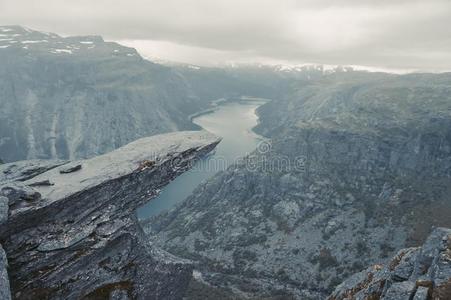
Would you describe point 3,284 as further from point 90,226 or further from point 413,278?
point 413,278

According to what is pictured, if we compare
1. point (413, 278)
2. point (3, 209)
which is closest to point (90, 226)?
point (3, 209)

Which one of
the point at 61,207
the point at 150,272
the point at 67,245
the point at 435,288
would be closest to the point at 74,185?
the point at 61,207

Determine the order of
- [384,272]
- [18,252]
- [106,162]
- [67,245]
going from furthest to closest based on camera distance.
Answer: [106,162] → [384,272] → [67,245] → [18,252]

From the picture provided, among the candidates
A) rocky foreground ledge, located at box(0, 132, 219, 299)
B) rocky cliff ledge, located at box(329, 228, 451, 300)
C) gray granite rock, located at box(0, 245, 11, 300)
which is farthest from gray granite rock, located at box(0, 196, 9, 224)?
rocky cliff ledge, located at box(329, 228, 451, 300)

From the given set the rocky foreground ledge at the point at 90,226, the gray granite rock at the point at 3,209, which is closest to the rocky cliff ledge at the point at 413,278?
the rocky foreground ledge at the point at 90,226

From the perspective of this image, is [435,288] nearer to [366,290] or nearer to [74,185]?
[366,290]

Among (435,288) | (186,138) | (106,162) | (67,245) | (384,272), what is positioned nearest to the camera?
(435,288)

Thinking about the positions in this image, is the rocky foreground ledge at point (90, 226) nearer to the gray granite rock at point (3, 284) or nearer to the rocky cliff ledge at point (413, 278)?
the gray granite rock at point (3, 284)

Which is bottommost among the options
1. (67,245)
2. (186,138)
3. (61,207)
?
(67,245)
